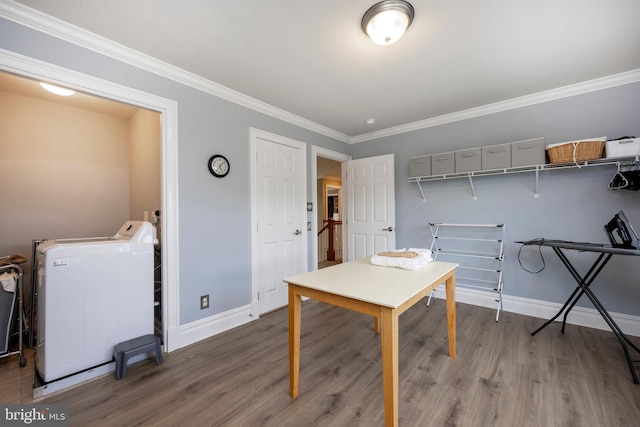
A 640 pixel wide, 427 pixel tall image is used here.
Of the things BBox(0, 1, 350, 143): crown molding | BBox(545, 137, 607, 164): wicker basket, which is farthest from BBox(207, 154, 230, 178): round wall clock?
BBox(545, 137, 607, 164): wicker basket

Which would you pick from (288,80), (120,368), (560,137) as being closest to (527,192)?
(560,137)

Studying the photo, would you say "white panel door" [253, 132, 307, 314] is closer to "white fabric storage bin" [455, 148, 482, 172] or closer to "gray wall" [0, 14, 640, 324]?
"gray wall" [0, 14, 640, 324]

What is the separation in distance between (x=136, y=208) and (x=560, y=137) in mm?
5129

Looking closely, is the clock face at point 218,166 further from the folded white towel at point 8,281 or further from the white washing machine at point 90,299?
the folded white towel at point 8,281

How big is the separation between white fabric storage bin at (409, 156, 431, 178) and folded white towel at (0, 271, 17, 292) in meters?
4.13

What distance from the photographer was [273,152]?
10.7 feet

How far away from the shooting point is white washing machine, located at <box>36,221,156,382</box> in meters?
1.75

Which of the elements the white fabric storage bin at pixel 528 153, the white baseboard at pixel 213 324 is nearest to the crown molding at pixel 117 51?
the white baseboard at pixel 213 324

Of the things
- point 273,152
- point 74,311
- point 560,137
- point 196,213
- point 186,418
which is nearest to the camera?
point 186,418

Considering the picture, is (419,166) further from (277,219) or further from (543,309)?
(543,309)

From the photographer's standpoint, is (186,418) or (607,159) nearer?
(186,418)

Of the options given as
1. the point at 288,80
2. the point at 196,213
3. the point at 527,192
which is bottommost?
the point at 196,213

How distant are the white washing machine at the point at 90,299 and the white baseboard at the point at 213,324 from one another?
0.33 metres

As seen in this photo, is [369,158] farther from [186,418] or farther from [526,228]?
[186,418]
